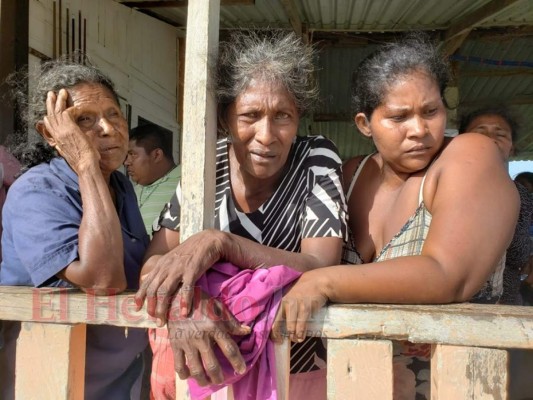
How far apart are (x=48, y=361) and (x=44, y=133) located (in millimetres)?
886

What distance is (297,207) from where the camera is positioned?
201cm

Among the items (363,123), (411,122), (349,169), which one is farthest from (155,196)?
(411,122)

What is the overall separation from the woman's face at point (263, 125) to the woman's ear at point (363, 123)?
0.29 m

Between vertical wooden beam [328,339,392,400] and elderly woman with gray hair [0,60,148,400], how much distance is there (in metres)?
0.70

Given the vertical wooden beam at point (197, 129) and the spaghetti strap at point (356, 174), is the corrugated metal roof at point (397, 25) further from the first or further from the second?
the vertical wooden beam at point (197, 129)

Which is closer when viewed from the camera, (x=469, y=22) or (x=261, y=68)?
(x=261, y=68)

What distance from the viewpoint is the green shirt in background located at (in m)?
4.10

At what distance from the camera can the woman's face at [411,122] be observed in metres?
1.91

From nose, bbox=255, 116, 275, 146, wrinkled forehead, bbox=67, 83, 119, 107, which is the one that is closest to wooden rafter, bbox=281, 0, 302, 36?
wrinkled forehead, bbox=67, 83, 119, 107

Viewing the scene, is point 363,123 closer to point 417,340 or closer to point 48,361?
point 417,340

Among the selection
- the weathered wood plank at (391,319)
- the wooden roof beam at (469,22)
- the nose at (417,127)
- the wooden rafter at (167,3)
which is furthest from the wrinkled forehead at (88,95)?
the wooden roof beam at (469,22)

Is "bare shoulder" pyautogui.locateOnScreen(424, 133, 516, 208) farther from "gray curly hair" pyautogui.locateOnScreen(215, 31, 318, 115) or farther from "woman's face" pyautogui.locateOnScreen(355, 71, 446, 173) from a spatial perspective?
"gray curly hair" pyautogui.locateOnScreen(215, 31, 318, 115)

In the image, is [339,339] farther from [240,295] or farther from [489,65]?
[489,65]

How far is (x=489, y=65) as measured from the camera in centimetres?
722
